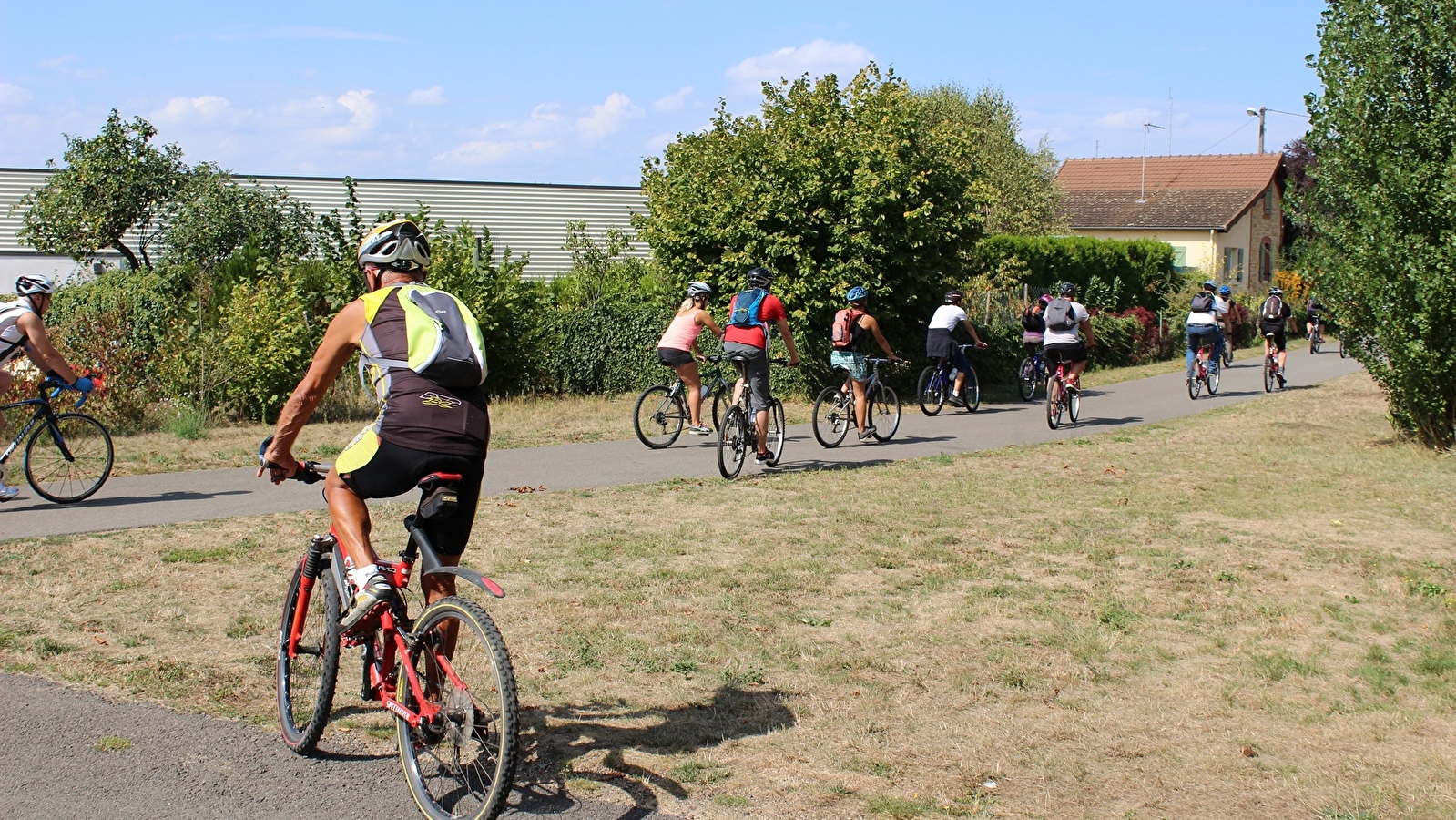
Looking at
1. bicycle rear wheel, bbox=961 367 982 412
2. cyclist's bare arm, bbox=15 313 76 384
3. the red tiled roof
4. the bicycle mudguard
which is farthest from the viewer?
the red tiled roof

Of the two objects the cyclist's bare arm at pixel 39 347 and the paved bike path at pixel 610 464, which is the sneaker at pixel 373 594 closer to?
the paved bike path at pixel 610 464

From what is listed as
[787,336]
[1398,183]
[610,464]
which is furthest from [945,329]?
[610,464]

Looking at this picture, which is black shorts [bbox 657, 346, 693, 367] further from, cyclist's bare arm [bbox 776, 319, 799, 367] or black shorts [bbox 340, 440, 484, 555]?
black shorts [bbox 340, 440, 484, 555]

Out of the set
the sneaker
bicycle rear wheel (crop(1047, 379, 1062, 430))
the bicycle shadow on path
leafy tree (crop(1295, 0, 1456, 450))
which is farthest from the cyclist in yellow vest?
bicycle rear wheel (crop(1047, 379, 1062, 430))

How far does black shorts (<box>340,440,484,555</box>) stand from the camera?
14.0 feet

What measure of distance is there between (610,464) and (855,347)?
3.29m

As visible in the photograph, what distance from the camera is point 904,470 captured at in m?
12.6

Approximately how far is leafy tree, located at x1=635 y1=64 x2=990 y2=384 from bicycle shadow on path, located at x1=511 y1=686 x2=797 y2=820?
542 inches

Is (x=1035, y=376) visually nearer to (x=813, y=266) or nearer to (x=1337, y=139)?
(x=813, y=266)

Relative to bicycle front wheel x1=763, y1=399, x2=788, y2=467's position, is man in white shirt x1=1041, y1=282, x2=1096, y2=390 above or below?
above

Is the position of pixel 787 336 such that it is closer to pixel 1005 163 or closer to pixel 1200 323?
pixel 1200 323

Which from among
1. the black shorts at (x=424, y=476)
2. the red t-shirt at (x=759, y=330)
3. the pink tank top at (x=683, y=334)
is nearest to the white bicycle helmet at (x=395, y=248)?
the black shorts at (x=424, y=476)

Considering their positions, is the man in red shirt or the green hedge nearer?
the man in red shirt

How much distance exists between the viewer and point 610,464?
Result: 13047mm
